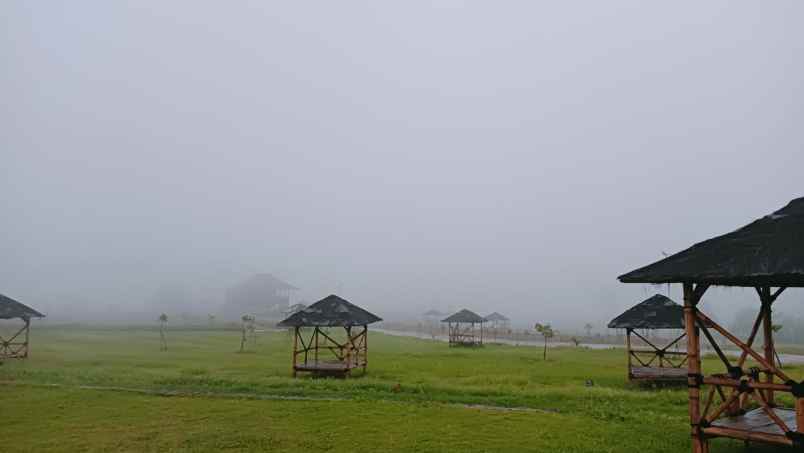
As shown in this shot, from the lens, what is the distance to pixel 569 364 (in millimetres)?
25703

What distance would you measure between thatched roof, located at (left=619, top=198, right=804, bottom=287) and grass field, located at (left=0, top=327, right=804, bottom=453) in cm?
364

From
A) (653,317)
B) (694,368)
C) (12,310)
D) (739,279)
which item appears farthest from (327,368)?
(12,310)

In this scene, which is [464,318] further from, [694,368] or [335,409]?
[694,368]

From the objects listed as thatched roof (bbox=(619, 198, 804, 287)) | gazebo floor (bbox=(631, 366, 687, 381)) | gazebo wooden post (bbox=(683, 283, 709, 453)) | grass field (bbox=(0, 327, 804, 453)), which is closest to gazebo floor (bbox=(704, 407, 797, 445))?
gazebo wooden post (bbox=(683, 283, 709, 453))

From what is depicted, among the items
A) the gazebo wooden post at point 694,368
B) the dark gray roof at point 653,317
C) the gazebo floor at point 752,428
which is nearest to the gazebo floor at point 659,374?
the dark gray roof at point 653,317

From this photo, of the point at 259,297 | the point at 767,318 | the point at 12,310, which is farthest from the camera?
the point at 259,297

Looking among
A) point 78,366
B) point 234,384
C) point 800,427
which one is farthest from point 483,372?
point 78,366

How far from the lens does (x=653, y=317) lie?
2111 cm

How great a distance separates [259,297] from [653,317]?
2915 inches

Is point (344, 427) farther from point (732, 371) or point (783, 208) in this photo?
point (783, 208)

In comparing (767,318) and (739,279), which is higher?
(739,279)

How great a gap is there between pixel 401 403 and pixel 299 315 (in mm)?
8580

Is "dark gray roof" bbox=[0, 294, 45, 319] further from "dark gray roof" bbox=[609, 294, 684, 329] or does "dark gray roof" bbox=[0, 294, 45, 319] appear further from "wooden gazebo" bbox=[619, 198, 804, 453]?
"wooden gazebo" bbox=[619, 198, 804, 453]

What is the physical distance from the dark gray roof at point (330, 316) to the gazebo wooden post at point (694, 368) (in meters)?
14.5
